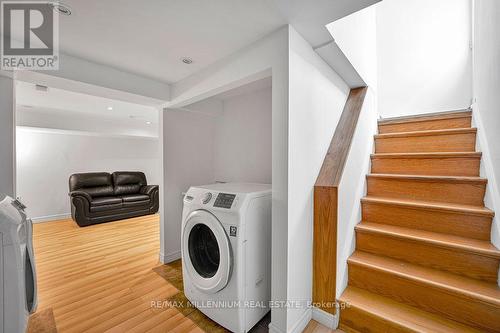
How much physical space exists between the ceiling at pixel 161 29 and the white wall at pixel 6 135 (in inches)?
19.5

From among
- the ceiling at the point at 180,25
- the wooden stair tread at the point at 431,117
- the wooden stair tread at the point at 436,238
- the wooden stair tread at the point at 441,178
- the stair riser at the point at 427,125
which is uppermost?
the ceiling at the point at 180,25

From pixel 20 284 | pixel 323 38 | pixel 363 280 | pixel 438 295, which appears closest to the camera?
pixel 20 284

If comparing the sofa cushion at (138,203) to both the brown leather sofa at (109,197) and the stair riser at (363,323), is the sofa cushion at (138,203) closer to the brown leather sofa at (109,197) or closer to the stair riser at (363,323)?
the brown leather sofa at (109,197)

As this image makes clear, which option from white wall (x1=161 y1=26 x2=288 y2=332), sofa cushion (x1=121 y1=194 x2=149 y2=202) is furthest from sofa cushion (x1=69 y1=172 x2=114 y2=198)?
white wall (x1=161 y1=26 x2=288 y2=332)

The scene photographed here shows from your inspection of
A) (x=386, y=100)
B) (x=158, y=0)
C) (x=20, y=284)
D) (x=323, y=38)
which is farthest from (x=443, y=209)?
(x=20, y=284)

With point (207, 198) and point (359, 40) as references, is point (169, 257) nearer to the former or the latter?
point (207, 198)

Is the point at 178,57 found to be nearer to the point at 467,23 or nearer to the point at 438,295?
the point at 438,295

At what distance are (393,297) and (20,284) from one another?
2.13m

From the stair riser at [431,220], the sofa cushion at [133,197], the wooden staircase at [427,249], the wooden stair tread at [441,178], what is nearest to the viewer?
the wooden staircase at [427,249]

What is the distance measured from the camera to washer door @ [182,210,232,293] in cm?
140

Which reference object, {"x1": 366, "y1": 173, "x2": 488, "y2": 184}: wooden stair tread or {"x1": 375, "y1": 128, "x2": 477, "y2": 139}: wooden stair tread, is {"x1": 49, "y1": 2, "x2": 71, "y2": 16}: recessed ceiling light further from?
{"x1": 375, "y1": 128, "x2": 477, "y2": 139}: wooden stair tread

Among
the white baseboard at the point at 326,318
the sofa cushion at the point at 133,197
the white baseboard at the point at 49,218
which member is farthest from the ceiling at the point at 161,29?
the white baseboard at the point at 49,218

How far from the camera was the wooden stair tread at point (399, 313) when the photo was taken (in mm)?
1206

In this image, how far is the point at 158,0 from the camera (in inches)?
43.9
